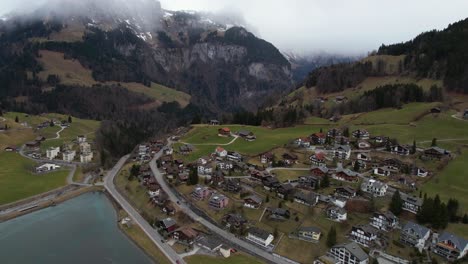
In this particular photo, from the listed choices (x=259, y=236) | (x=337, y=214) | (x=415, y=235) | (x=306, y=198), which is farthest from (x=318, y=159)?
(x=415, y=235)

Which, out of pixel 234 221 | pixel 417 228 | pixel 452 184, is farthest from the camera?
pixel 452 184

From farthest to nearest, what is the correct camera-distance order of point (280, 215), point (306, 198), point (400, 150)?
point (400, 150) < point (306, 198) < point (280, 215)

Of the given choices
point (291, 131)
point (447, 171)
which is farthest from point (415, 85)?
point (447, 171)

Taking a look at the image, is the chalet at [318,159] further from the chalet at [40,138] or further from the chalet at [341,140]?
the chalet at [40,138]

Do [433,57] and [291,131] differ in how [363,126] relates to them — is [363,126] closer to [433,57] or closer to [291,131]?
[291,131]

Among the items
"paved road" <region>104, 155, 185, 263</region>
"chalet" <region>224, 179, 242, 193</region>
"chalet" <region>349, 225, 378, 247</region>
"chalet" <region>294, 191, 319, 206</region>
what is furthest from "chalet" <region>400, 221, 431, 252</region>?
"paved road" <region>104, 155, 185, 263</region>

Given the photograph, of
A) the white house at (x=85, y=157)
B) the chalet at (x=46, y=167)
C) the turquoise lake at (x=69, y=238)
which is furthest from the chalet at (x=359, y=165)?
the chalet at (x=46, y=167)

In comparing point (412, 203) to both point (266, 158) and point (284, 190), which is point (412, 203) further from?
point (266, 158)
